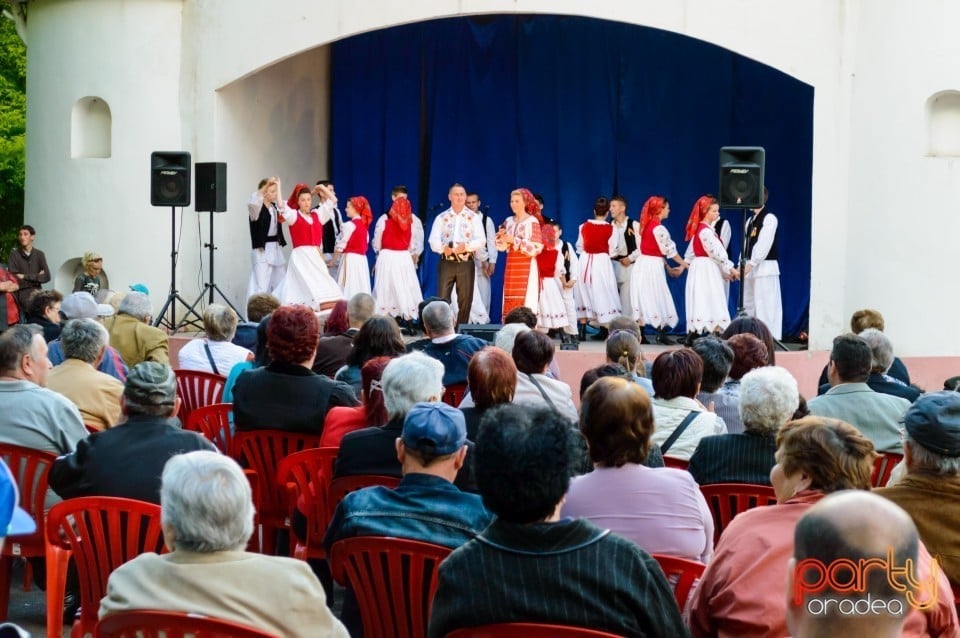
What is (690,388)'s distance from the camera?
4871mm

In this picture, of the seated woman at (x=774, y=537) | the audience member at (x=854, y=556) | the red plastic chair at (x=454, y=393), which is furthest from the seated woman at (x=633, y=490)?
the red plastic chair at (x=454, y=393)

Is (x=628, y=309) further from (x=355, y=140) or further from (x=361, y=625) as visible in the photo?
(x=361, y=625)

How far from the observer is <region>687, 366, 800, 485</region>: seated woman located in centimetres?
423

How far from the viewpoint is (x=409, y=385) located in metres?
4.20

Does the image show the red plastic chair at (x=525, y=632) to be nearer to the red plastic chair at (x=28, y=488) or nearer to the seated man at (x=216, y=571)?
the seated man at (x=216, y=571)

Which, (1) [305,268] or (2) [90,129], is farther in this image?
(2) [90,129]

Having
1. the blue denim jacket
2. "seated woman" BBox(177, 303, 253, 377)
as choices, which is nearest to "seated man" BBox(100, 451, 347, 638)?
the blue denim jacket

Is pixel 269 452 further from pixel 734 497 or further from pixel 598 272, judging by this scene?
pixel 598 272

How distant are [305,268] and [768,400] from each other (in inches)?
349

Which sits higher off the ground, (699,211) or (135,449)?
(699,211)

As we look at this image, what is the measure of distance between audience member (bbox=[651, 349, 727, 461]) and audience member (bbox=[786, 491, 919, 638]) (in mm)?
2772

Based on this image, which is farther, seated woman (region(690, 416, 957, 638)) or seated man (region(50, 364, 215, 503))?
seated man (region(50, 364, 215, 503))

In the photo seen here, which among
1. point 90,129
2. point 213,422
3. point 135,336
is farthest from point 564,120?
point 213,422

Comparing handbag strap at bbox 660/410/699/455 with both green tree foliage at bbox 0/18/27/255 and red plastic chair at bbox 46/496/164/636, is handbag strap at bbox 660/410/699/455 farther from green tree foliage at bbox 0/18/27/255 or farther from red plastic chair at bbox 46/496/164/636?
green tree foliage at bbox 0/18/27/255
